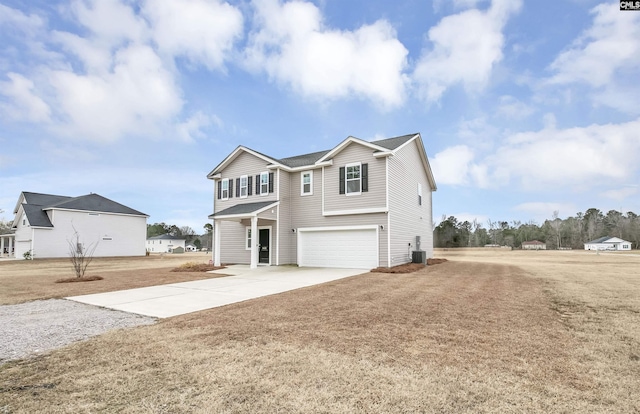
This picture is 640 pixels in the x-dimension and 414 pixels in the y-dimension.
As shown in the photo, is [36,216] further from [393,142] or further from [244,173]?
[393,142]

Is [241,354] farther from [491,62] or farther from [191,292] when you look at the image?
[491,62]

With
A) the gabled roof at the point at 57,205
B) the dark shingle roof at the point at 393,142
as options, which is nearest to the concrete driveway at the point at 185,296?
the dark shingle roof at the point at 393,142

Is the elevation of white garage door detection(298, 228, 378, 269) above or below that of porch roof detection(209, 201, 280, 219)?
below

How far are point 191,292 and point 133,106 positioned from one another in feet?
45.6

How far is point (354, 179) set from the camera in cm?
1675

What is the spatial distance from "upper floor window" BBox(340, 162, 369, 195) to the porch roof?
3909mm

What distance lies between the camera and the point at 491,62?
48.2 ft

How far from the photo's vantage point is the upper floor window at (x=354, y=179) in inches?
645

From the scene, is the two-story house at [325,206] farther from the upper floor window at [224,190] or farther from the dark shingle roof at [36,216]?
the dark shingle roof at [36,216]

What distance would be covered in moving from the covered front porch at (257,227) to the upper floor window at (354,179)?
12.9 feet

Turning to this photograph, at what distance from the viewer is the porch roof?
1644cm

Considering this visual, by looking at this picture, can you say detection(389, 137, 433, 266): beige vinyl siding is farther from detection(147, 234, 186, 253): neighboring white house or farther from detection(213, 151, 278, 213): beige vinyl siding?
detection(147, 234, 186, 253): neighboring white house

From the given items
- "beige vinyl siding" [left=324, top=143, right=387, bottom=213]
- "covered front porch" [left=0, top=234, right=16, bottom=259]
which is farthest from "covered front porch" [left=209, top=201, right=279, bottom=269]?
"covered front porch" [left=0, top=234, right=16, bottom=259]

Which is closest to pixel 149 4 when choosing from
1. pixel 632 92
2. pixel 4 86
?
pixel 4 86
